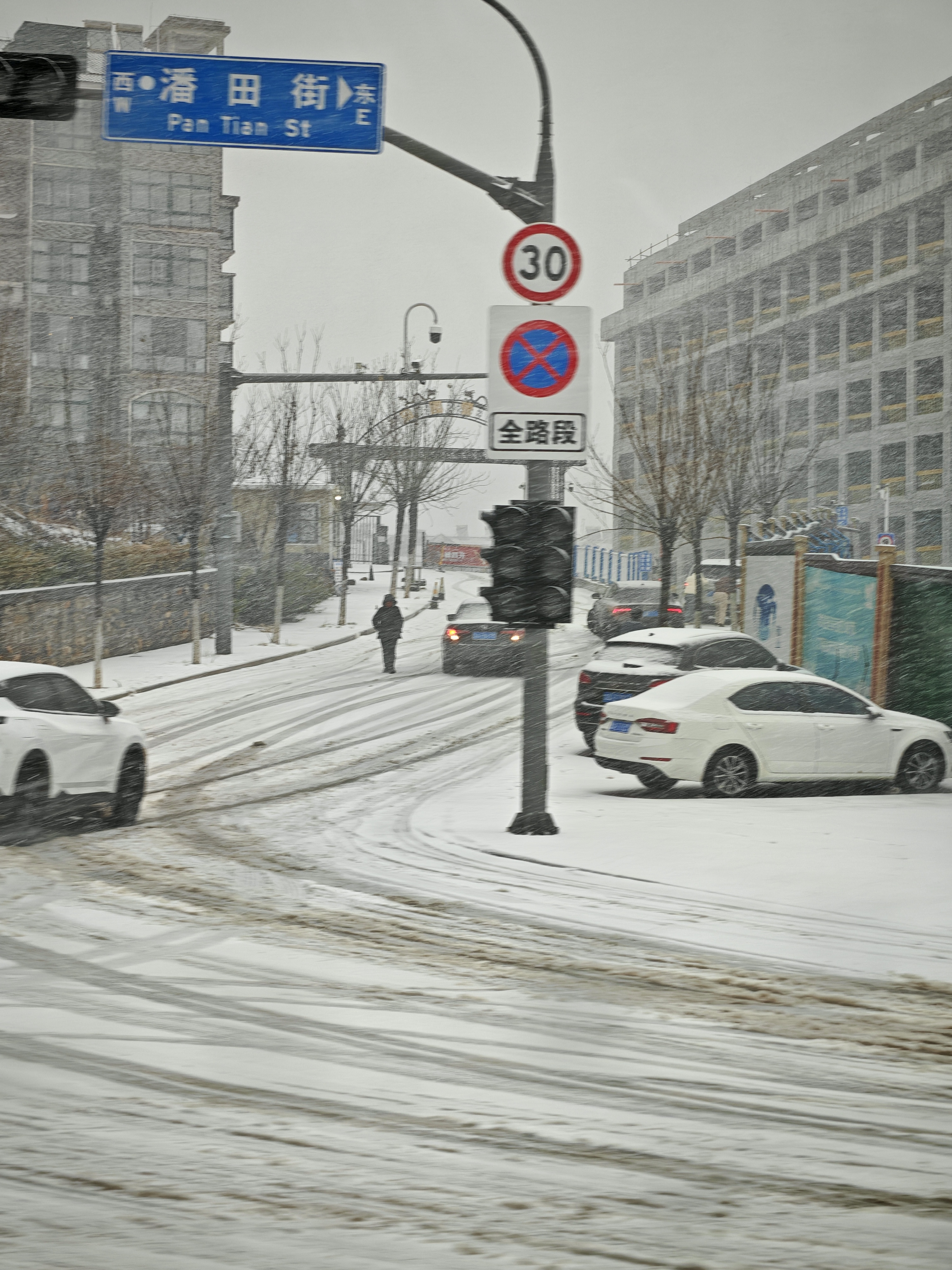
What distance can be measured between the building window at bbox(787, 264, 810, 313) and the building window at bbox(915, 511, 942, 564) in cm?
1671

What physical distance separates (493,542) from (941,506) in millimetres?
52543

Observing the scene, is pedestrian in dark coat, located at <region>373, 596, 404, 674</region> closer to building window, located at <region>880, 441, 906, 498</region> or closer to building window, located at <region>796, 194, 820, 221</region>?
building window, located at <region>880, 441, 906, 498</region>

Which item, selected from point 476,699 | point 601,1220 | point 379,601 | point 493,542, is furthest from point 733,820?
point 379,601

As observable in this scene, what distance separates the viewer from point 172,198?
60.1m

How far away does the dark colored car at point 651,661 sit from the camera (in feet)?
52.9

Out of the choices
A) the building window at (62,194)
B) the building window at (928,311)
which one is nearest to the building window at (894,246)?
the building window at (928,311)

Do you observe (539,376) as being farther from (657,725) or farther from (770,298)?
(770,298)

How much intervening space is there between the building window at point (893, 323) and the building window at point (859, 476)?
16.8ft

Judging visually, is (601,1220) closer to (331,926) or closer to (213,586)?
(331,926)

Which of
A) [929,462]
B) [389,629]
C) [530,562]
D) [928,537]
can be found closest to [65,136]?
[929,462]

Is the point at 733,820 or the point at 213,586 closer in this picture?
the point at 733,820

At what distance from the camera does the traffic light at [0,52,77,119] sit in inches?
351

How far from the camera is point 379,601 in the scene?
52.9 meters

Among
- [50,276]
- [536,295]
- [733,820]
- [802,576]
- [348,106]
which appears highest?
[50,276]
